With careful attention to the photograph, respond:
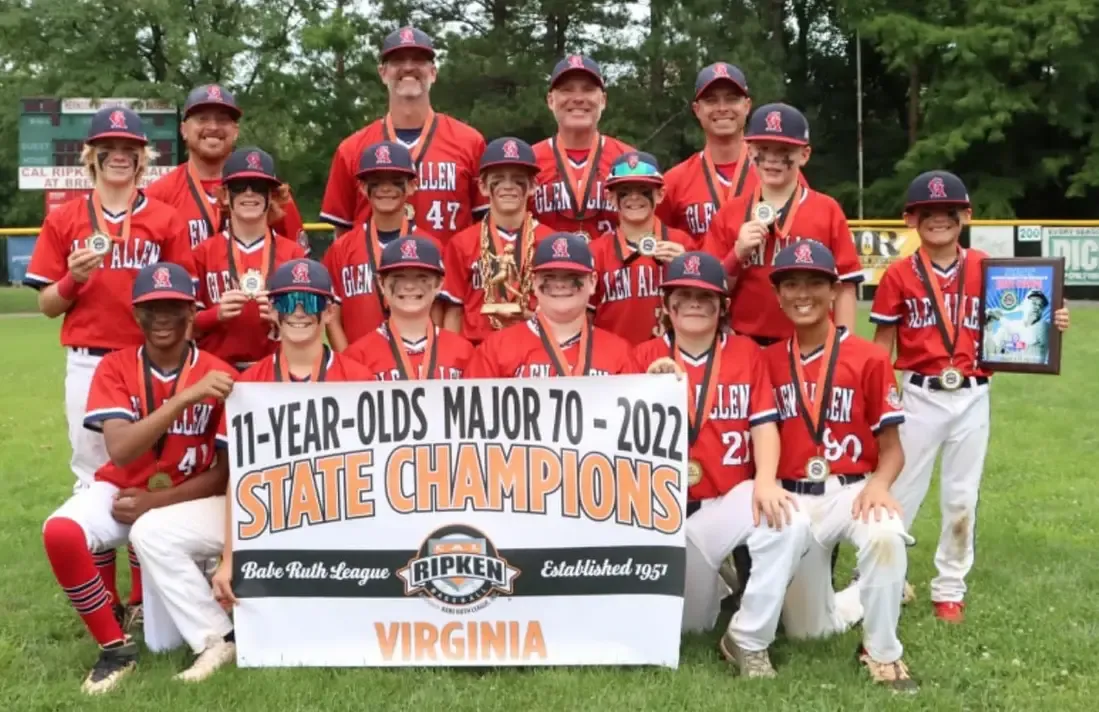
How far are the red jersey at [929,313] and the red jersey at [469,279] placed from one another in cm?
196

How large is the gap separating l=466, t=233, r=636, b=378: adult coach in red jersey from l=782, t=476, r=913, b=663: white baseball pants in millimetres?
1163

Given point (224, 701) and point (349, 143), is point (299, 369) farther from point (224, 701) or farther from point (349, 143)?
point (349, 143)

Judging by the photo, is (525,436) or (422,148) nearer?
(525,436)

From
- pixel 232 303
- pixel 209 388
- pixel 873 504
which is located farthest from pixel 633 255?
pixel 209 388

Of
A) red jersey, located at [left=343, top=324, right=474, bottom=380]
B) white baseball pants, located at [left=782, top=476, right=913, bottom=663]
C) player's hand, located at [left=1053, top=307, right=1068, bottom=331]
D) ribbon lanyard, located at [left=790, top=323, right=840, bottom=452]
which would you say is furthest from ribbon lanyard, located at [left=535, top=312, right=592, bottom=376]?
player's hand, located at [left=1053, top=307, right=1068, bottom=331]

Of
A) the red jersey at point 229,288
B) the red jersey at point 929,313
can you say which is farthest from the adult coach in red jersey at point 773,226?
the red jersey at point 229,288

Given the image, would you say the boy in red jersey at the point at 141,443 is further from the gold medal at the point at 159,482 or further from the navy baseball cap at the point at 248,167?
the navy baseball cap at the point at 248,167

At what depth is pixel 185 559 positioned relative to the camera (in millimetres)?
4992

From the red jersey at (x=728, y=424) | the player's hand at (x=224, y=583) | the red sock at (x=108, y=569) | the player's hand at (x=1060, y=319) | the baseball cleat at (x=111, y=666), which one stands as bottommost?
the baseball cleat at (x=111, y=666)

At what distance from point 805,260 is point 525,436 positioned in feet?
5.11

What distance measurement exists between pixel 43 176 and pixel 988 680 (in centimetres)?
2592

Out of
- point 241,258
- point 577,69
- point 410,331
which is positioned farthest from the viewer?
point 577,69

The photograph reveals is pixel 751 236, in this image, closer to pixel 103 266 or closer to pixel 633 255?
pixel 633 255

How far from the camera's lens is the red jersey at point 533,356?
5.28m
